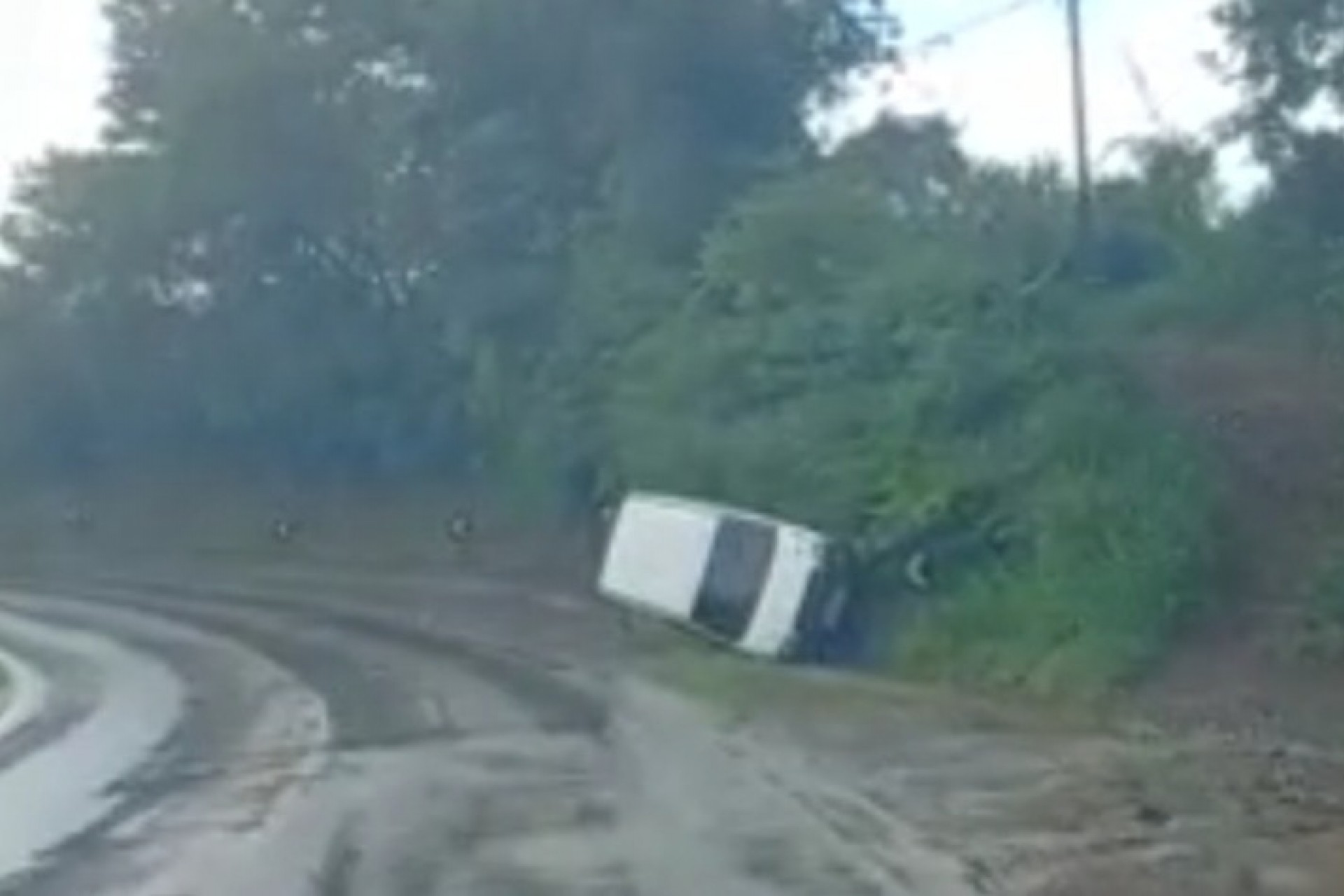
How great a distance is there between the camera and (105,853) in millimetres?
19641

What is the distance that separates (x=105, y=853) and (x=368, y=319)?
48.7 metres

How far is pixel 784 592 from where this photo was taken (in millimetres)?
34875

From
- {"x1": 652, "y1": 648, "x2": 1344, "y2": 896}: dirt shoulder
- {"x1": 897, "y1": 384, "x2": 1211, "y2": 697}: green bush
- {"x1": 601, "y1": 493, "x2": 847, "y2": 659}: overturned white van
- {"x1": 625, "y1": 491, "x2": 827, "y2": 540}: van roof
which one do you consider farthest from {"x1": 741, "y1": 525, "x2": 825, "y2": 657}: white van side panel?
{"x1": 652, "y1": 648, "x2": 1344, "y2": 896}: dirt shoulder

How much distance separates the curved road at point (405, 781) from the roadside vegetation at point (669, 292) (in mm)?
4404

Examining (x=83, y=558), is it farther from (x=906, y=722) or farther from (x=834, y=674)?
(x=906, y=722)

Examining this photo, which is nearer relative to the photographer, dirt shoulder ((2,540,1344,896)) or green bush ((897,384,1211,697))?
dirt shoulder ((2,540,1344,896))

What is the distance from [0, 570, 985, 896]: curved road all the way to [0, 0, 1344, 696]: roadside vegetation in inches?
173

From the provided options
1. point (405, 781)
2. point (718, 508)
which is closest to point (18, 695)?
point (718, 508)

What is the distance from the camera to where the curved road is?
17.3 metres

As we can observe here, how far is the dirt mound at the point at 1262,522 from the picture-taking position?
2559cm

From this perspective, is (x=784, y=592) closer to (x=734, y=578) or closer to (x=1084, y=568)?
(x=734, y=578)

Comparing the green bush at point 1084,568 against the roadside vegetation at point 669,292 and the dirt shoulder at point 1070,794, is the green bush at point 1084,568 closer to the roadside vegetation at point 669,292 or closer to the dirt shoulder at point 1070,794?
the roadside vegetation at point 669,292

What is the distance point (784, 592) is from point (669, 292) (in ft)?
50.9

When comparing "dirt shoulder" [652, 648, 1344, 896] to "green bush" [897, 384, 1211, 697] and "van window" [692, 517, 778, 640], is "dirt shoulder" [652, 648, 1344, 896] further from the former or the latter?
"van window" [692, 517, 778, 640]
